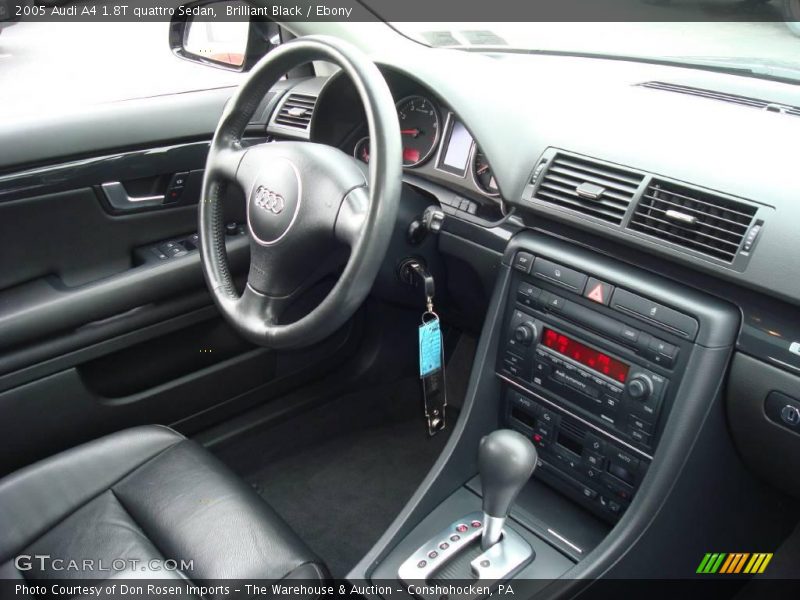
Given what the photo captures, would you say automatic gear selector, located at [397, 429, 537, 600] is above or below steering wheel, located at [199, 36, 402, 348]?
below

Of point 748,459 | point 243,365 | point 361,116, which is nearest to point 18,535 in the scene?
point 243,365

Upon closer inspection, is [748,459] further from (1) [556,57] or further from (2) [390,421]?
(2) [390,421]

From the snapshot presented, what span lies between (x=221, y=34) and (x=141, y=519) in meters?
1.44

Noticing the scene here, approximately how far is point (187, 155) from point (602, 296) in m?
1.12

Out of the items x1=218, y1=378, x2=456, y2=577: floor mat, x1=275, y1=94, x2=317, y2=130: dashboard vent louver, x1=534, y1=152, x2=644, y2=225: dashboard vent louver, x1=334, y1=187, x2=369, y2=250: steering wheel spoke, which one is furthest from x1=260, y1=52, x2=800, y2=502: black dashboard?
x1=218, y1=378, x2=456, y2=577: floor mat

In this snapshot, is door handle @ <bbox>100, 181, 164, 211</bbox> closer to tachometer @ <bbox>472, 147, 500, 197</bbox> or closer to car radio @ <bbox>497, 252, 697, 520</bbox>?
tachometer @ <bbox>472, 147, 500, 197</bbox>

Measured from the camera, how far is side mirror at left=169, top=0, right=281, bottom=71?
2076 mm

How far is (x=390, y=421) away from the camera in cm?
231

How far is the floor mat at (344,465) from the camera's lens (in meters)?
→ 1.94

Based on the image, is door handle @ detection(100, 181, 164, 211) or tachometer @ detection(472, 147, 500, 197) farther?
door handle @ detection(100, 181, 164, 211)

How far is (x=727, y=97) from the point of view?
4.83 feet

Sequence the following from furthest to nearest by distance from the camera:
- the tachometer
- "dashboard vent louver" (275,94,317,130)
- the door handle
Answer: "dashboard vent louver" (275,94,317,130) < the door handle < the tachometer

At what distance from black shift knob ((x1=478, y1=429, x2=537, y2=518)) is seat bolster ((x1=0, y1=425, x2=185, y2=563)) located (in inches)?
23.7

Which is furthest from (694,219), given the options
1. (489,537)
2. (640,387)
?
(489,537)
